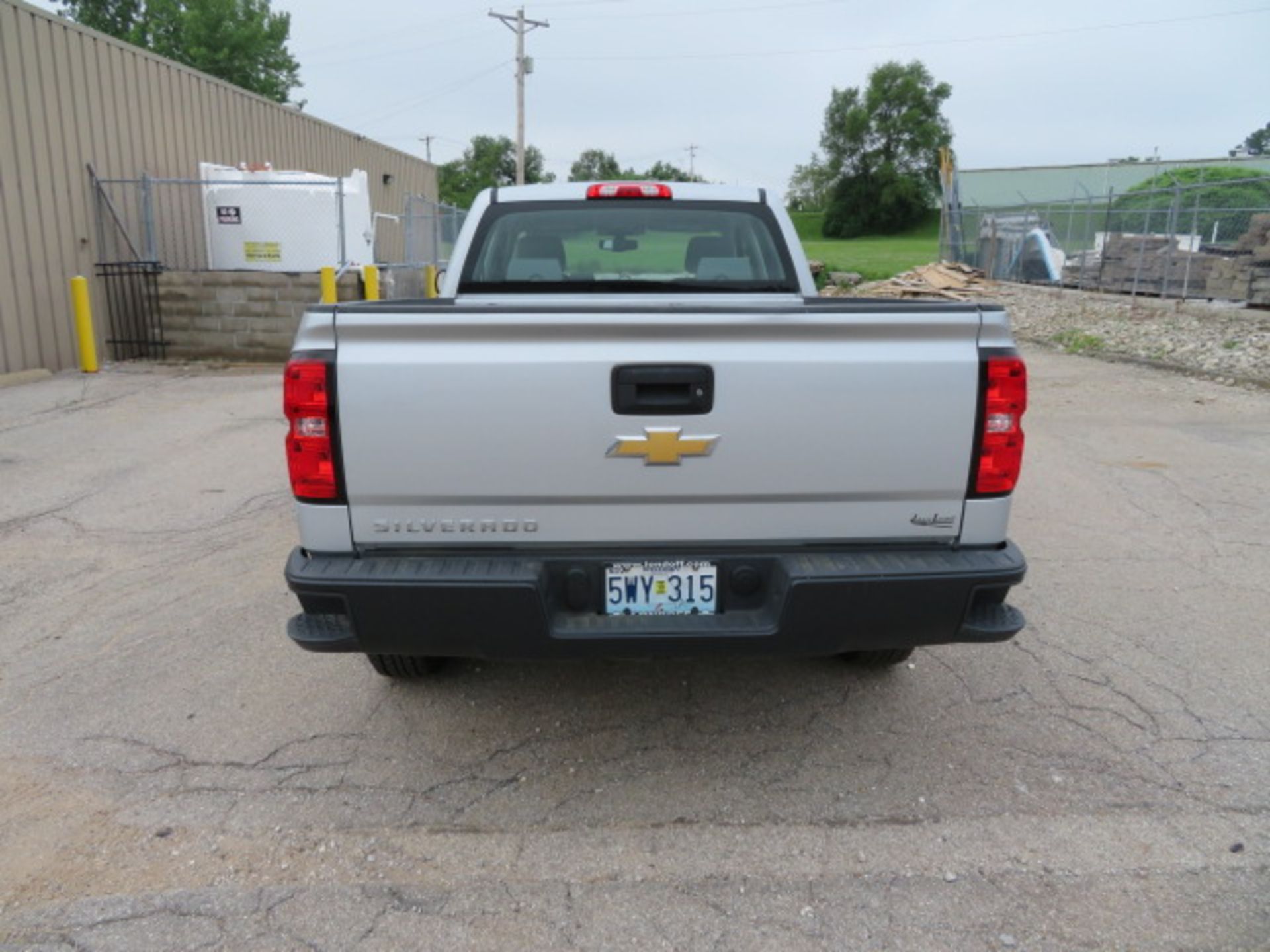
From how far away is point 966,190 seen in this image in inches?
1786

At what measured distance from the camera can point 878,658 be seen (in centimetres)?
388

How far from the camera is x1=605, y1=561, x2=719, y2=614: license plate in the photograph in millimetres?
2865

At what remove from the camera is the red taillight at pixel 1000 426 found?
9.18 feet

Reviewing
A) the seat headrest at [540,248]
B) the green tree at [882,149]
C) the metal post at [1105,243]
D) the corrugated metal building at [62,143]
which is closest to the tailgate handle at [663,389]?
the seat headrest at [540,248]

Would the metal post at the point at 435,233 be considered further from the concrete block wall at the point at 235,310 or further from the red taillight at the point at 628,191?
the red taillight at the point at 628,191

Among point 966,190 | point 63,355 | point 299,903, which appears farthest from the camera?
point 966,190

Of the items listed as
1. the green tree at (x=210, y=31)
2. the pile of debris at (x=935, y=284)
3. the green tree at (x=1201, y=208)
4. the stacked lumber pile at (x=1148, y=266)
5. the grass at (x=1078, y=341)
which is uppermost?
the green tree at (x=210, y=31)

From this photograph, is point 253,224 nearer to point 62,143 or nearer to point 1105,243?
point 62,143

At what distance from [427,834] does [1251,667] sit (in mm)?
3416

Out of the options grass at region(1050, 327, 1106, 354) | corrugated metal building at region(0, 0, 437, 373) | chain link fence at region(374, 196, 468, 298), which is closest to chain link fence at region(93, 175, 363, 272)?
corrugated metal building at region(0, 0, 437, 373)

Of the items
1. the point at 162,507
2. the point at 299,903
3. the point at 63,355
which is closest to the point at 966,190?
the point at 63,355

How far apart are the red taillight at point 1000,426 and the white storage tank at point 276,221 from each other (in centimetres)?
1236

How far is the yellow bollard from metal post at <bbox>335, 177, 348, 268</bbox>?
3236 millimetres

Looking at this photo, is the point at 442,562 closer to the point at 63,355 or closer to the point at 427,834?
the point at 427,834
